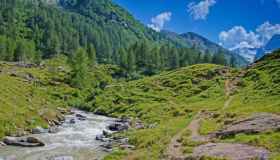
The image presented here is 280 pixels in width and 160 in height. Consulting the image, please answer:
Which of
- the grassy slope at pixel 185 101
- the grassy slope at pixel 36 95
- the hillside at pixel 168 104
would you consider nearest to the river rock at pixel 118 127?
the hillside at pixel 168 104

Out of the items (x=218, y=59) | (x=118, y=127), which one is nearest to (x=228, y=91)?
(x=118, y=127)

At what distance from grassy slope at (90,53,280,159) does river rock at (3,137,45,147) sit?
13483 millimetres

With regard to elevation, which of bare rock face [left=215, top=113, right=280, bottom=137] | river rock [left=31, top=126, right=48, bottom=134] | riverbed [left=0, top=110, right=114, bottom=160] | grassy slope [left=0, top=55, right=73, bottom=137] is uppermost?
grassy slope [left=0, top=55, right=73, bottom=137]

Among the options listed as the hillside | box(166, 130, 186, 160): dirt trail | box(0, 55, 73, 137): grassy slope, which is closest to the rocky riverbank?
the hillside

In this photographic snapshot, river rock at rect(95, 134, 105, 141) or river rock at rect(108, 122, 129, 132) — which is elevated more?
river rock at rect(108, 122, 129, 132)

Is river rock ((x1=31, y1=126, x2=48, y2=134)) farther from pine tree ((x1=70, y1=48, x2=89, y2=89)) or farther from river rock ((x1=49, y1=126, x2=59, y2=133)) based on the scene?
pine tree ((x1=70, y1=48, x2=89, y2=89))

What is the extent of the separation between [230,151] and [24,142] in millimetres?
29987

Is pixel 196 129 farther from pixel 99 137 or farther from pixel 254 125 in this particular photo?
pixel 99 137

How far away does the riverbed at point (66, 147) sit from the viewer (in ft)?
162

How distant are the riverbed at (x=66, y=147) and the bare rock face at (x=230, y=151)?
1355 cm

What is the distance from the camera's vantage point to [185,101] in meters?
97.0

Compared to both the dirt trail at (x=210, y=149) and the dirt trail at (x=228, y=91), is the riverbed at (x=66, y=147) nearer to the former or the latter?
the dirt trail at (x=210, y=149)

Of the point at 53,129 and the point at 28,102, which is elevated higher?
the point at 28,102

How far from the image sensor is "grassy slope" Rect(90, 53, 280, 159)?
54.7 meters
